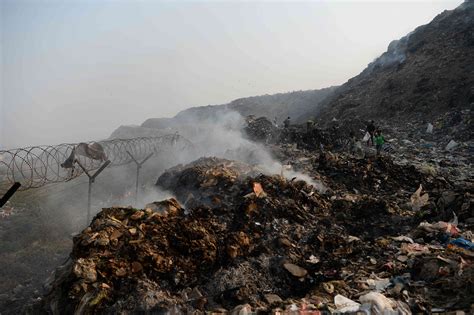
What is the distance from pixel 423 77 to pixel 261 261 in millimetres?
22698

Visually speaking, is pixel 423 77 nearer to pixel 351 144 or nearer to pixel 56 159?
pixel 351 144

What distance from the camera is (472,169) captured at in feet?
39.0

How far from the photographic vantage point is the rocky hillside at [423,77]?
2031 cm

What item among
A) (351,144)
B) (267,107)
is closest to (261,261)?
(351,144)

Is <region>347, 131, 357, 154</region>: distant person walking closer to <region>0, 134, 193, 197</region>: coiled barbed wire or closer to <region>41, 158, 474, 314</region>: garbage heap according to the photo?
<region>41, 158, 474, 314</region>: garbage heap

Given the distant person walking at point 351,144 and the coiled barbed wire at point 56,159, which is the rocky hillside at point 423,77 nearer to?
the distant person walking at point 351,144

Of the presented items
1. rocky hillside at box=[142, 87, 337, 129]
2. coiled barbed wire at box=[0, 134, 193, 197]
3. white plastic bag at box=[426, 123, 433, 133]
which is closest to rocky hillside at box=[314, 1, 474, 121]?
white plastic bag at box=[426, 123, 433, 133]

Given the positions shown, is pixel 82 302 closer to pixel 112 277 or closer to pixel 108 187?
pixel 112 277

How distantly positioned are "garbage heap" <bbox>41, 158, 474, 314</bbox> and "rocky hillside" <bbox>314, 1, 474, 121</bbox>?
49.2 feet

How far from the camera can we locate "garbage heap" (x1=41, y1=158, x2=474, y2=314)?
467 centimetres

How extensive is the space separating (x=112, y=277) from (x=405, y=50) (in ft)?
107

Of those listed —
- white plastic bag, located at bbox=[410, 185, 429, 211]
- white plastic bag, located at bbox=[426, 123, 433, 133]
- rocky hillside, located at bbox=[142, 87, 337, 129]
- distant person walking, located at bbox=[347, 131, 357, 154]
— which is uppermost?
rocky hillside, located at bbox=[142, 87, 337, 129]

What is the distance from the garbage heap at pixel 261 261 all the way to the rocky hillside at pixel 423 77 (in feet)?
49.2

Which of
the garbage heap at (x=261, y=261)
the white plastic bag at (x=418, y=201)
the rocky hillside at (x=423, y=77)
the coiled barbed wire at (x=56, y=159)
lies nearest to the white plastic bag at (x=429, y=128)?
the rocky hillside at (x=423, y=77)
